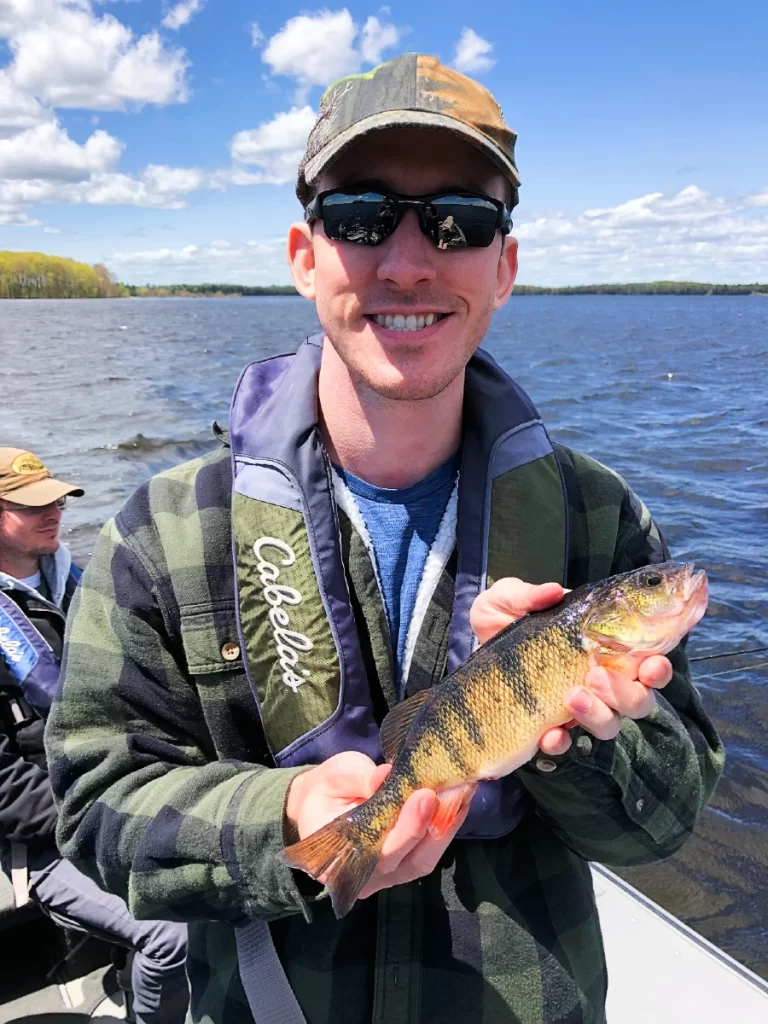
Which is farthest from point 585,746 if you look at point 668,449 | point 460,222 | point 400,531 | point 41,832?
point 668,449

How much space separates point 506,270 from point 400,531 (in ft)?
3.32

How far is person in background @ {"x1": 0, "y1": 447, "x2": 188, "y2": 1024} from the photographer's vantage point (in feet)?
13.9

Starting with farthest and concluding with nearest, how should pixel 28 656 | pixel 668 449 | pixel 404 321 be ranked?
1. pixel 668 449
2. pixel 28 656
3. pixel 404 321

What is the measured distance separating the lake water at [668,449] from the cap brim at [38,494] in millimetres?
5156

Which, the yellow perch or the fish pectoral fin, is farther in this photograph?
the yellow perch

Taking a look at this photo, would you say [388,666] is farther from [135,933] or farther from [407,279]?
[135,933]

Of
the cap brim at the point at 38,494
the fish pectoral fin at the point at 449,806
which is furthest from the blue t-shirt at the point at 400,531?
the cap brim at the point at 38,494

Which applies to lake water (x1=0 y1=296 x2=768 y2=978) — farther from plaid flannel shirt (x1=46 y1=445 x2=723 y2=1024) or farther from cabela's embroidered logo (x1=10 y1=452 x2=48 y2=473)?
cabela's embroidered logo (x1=10 y1=452 x2=48 y2=473)

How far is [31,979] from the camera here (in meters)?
4.92

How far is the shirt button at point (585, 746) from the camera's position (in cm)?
226

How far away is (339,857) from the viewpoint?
6.59ft

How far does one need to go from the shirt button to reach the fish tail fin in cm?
61

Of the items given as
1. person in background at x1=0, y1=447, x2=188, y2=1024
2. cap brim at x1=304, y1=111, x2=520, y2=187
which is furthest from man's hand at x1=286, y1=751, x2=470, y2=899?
person in background at x1=0, y1=447, x2=188, y2=1024

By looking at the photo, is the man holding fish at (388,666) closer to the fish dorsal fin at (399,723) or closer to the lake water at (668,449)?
the fish dorsal fin at (399,723)
